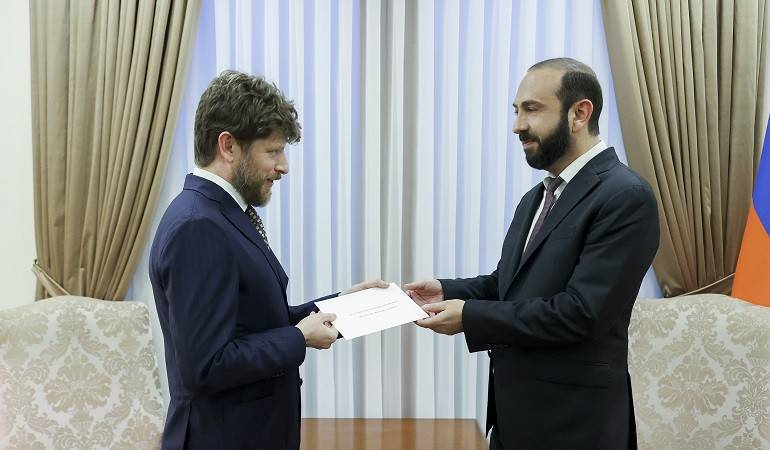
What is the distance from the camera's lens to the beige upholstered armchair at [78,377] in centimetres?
260

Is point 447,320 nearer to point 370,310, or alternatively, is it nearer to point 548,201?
point 370,310

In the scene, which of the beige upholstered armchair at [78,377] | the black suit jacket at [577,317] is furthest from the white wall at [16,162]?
the black suit jacket at [577,317]

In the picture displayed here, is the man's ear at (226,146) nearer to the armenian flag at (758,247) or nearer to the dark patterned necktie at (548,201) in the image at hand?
the dark patterned necktie at (548,201)

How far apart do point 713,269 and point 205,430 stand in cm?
244

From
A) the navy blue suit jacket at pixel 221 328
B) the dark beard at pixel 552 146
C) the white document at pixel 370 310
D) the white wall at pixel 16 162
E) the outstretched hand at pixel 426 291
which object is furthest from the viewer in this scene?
the white wall at pixel 16 162

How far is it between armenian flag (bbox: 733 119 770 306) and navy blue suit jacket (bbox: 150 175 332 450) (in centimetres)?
201

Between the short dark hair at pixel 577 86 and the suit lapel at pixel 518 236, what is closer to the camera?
the short dark hair at pixel 577 86

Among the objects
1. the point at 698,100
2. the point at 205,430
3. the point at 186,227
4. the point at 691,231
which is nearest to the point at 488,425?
the point at 205,430

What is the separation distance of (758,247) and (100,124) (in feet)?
9.52

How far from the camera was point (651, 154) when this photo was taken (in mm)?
2879

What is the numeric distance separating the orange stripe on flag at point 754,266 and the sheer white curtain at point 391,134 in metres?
0.49

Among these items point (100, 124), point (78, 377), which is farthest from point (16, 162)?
point (78, 377)

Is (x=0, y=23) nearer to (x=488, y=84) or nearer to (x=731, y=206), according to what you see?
(x=488, y=84)

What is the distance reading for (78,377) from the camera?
8.73 ft
